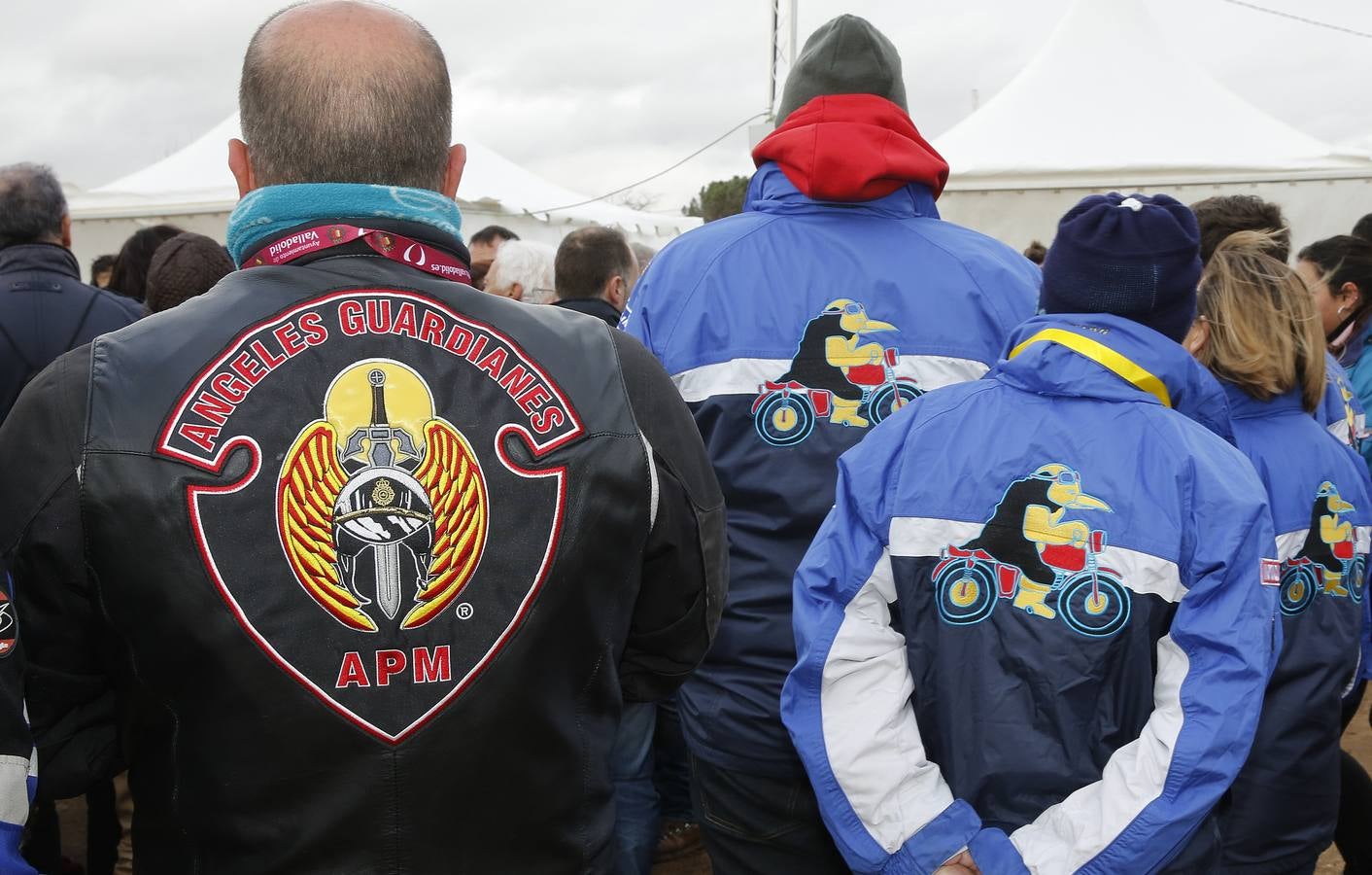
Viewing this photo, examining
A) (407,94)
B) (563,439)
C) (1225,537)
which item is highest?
(407,94)

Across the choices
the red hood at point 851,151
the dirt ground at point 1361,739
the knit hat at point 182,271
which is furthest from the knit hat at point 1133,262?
the dirt ground at point 1361,739

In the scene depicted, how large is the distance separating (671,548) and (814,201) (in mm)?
1072

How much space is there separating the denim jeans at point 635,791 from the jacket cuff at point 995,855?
150 centimetres

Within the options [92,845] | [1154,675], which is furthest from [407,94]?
[92,845]

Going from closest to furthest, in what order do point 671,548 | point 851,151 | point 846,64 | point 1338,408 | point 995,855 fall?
point 671,548 → point 995,855 → point 851,151 → point 846,64 → point 1338,408

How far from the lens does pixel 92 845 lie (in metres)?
3.30

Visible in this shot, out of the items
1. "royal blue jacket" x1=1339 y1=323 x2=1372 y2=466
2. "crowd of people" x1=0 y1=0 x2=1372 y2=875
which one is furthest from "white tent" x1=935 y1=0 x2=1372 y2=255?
"crowd of people" x1=0 y1=0 x2=1372 y2=875

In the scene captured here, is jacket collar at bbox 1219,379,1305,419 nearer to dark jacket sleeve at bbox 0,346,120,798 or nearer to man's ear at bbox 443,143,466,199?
man's ear at bbox 443,143,466,199

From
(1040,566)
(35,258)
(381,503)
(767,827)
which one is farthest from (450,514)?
(35,258)

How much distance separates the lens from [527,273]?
4785 mm

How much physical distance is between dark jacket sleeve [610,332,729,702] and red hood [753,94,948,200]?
941mm

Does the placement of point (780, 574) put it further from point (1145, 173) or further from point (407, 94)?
point (1145, 173)

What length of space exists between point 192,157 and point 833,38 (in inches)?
371

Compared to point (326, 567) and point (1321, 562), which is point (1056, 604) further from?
point (1321, 562)
